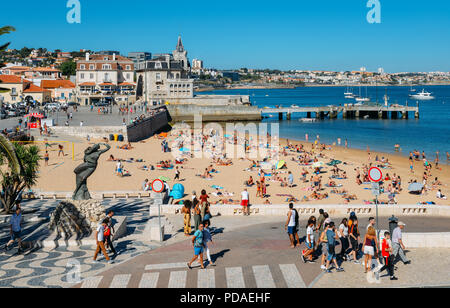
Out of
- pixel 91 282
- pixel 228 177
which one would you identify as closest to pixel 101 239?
pixel 91 282

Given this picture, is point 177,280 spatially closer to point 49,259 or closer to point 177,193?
point 49,259

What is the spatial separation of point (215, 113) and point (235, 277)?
62.4 m

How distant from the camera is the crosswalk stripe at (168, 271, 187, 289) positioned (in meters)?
10.0

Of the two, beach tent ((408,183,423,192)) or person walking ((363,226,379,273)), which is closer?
person walking ((363,226,379,273))

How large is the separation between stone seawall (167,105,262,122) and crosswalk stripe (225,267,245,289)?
192 ft

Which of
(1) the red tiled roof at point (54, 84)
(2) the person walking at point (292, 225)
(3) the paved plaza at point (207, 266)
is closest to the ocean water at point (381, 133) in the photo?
(3) the paved plaza at point (207, 266)

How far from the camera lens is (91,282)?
33.7 ft

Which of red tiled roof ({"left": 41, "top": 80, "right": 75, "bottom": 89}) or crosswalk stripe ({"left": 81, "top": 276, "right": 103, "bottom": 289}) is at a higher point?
red tiled roof ({"left": 41, "top": 80, "right": 75, "bottom": 89})

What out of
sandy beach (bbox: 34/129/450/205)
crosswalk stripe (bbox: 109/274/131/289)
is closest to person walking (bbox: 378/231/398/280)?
crosswalk stripe (bbox: 109/274/131/289)

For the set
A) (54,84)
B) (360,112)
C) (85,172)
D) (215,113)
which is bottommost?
(85,172)

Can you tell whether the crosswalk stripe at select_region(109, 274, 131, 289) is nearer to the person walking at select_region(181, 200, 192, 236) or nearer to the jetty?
the person walking at select_region(181, 200, 192, 236)

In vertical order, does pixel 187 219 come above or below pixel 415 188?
above

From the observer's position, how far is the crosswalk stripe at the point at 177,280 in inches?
394
